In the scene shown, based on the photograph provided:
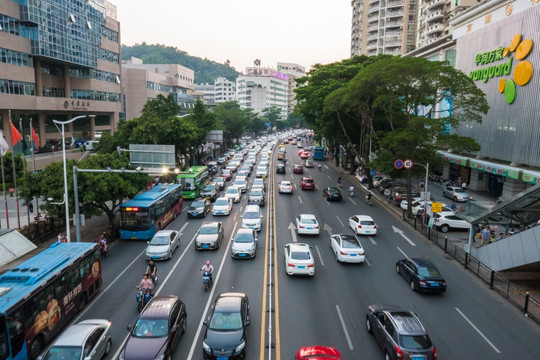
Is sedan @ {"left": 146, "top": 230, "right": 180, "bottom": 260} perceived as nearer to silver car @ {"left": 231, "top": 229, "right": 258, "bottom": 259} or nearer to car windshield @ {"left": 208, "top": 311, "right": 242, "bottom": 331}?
silver car @ {"left": 231, "top": 229, "right": 258, "bottom": 259}

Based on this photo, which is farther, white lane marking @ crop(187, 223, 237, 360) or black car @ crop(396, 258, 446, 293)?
black car @ crop(396, 258, 446, 293)

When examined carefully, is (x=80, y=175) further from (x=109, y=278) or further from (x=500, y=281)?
(x=500, y=281)

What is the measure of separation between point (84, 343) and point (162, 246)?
11.9m

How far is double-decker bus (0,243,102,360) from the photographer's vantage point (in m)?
12.6

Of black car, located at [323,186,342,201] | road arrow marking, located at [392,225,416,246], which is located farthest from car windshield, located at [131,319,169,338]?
black car, located at [323,186,342,201]

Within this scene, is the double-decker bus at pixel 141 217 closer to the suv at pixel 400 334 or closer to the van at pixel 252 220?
the van at pixel 252 220

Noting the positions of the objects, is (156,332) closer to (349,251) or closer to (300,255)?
(300,255)

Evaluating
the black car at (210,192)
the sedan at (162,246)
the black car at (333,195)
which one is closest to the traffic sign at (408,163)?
the black car at (333,195)

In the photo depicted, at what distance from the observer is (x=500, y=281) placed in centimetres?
2117

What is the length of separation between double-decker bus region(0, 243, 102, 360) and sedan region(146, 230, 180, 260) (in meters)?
4.62

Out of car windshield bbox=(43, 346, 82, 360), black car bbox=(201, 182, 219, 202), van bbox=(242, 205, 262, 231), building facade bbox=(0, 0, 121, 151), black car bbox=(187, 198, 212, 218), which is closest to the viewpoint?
car windshield bbox=(43, 346, 82, 360)

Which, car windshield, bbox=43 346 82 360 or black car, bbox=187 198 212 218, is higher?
car windshield, bbox=43 346 82 360

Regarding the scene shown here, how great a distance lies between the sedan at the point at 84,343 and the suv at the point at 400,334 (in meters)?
9.70

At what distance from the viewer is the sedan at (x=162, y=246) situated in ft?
77.6
